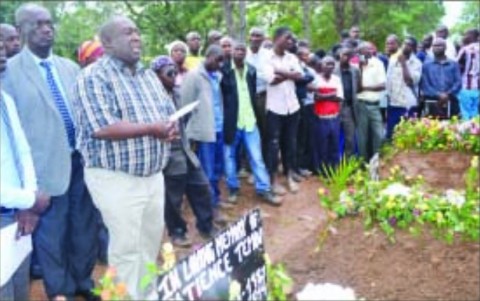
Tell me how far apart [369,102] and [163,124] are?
5749 mm

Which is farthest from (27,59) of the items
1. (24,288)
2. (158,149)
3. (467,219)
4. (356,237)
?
(467,219)

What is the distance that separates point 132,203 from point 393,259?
2.10 meters

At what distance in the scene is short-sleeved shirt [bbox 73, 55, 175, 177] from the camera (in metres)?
3.67

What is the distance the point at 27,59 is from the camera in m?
4.17

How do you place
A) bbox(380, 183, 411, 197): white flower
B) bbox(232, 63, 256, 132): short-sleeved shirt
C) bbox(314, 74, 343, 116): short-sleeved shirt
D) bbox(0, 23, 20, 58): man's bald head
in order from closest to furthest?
bbox(0, 23, 20, 58): man's bald head, bbox(380, 183, 411, 197): white flower, bbox(232, 63, 256, 132): short-sleeved shirt, bbox(314, 74, 343, 116): short-sleeved shirt

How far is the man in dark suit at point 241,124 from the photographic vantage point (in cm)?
686

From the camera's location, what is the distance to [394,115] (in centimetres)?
978

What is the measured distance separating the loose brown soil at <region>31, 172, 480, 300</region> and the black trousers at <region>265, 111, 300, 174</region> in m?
1.84

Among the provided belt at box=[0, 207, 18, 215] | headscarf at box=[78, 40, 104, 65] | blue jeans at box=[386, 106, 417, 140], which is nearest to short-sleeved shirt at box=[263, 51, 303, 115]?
headscarf at box=[78, 40, 104, 65]

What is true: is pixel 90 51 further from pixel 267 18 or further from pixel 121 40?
pixel 267 18

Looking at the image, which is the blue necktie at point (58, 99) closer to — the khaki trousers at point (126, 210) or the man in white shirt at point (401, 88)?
the khaki trousers at point (126, 210)

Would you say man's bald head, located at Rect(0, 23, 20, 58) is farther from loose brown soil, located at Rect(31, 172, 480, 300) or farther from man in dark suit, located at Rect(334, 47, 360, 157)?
man in dark suit, located at Rect(334, 47, 360, 157)

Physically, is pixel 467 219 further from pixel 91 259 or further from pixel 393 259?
pixel 91 259

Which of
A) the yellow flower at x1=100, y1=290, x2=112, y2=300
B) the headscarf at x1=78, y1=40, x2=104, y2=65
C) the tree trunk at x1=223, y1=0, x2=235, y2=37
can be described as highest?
the headscarf at x1=78, y1=40, x2=104, y2=65
